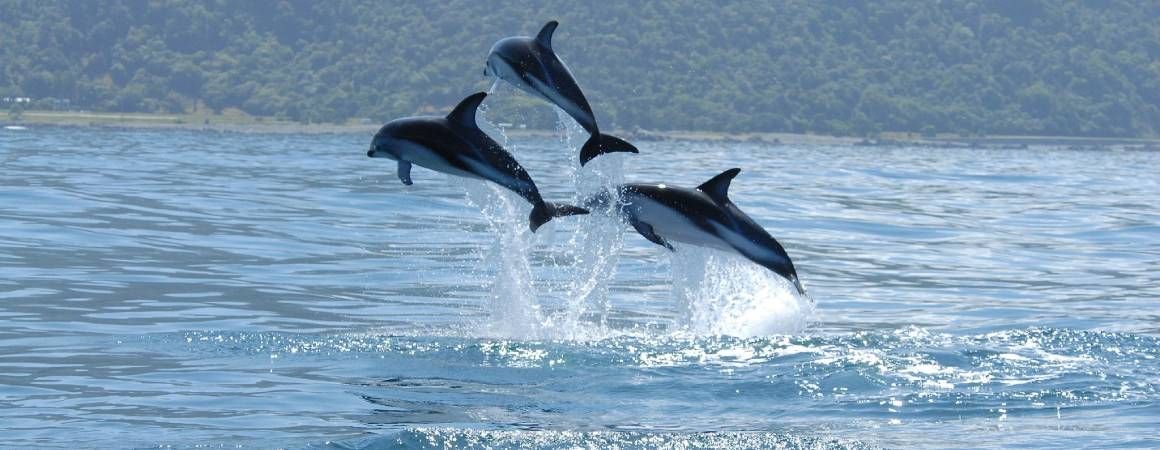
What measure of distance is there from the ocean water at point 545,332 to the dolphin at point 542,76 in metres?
1.97

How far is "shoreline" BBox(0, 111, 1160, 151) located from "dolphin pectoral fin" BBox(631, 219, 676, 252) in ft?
312

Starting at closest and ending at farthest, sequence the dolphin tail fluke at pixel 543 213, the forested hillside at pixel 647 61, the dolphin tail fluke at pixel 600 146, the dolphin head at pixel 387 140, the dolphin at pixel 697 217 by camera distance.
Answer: the dolphin head at pixel 387 140 < the dolphin tail fluke at pixel 600 146 < the dolphin tail fluke at pixel 543 213 < the dolphin at pixel 697 217 < the forested hillside at pixel 647 61

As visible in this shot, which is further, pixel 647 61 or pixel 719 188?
pixel 647 61

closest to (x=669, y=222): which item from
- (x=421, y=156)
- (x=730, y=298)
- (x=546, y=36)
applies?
(x=546, y=36)

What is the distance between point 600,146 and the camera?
1152 cm

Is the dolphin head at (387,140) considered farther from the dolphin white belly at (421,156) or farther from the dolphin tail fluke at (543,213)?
the dolphin tail fluke at (543,213)

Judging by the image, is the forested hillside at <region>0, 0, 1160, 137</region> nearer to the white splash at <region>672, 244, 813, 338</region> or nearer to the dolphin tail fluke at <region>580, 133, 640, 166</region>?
the white splash at <region>672, 244, 813, 338</region>

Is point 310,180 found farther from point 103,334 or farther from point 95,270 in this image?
point 103,334

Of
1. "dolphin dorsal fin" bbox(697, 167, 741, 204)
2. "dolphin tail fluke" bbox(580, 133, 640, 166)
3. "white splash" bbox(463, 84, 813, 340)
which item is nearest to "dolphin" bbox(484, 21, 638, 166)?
"dolphin tail fluke" bbox(580, 133, 640, 166)

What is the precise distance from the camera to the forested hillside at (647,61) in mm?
127688

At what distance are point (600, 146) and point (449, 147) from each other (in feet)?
3.39

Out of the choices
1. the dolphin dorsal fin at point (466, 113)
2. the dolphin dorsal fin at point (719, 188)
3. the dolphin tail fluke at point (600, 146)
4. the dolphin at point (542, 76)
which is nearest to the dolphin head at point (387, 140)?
the dolphin dorsal fin at point (466, 113)

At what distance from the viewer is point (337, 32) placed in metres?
144

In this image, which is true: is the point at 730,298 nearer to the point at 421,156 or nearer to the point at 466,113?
the point at 466,113
